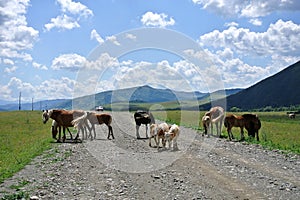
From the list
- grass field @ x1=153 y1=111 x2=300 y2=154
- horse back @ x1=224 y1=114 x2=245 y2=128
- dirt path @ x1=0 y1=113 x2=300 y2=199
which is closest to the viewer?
dirt path @ x1=0 y1=113 x2=300 y2=199

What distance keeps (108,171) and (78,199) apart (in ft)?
13.2

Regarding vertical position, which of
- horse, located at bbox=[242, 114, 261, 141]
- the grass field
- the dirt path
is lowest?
the dirt path

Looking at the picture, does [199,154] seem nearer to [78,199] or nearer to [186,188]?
[186,188]

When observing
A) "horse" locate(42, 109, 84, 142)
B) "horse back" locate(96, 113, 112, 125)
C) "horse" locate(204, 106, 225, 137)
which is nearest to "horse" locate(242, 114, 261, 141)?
"horse" locate(204, 106, 225, 137)

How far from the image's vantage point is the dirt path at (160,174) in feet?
36.7

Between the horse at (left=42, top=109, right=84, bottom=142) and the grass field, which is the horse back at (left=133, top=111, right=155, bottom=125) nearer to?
the horse at (left=42, top=109, right=84, bottom=142)

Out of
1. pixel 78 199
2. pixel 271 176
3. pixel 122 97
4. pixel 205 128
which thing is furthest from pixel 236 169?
pixel 122 97

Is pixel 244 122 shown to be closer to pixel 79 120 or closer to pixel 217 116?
pixel 217 116

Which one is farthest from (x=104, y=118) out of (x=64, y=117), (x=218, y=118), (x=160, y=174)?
(x=160, y=174)

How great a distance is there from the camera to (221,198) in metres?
10.5

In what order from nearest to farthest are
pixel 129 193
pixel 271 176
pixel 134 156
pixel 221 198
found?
1. pixel 221 198
2. pixel 129 193
3. pixel 271 176
4. pixel 134 156

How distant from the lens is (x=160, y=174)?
13.9 m

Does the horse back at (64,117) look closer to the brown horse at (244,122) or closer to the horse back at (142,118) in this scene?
the horse back at (142,118)

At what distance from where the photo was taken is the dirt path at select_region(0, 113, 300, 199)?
36.7 ft
